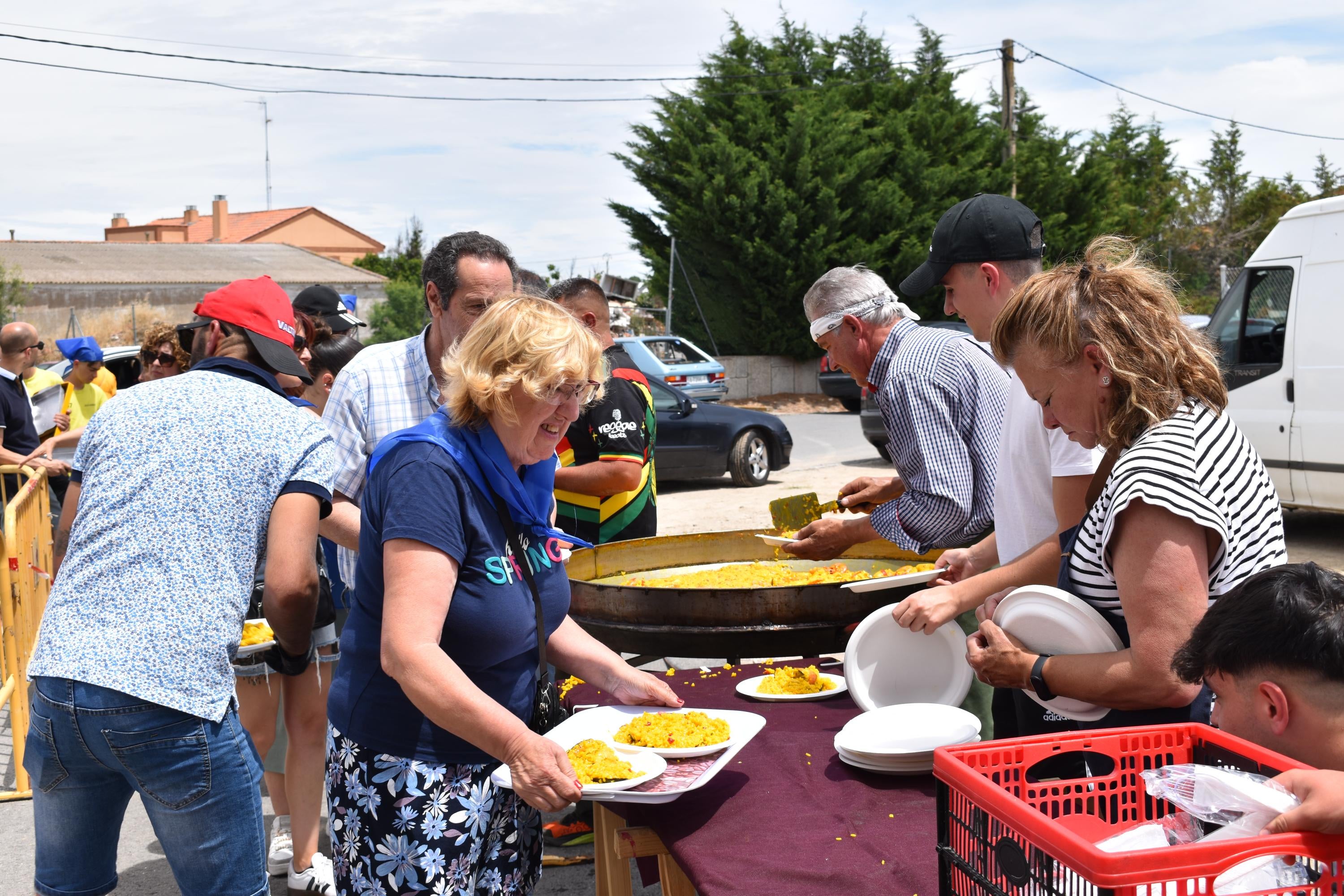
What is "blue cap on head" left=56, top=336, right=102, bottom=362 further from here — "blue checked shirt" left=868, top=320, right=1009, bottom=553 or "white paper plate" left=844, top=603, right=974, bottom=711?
"white paper plate" left=844, top=603, right=974, bottom=711

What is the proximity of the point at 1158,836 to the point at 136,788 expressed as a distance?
2107mm

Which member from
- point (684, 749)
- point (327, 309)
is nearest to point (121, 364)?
point (327, 309)

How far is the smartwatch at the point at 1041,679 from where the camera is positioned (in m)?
2.05

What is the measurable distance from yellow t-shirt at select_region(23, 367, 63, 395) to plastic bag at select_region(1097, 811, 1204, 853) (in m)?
9.90

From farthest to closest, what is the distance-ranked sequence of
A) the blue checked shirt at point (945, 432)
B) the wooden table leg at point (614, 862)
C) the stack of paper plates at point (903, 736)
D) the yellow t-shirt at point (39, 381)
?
the yellow t-shirt at point (39, 381) < the blue checked shirt at point (945, 432) < the wooden table leg at point (614, 862) < the stack of paper plates at point (903, 736)

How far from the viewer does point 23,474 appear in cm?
813

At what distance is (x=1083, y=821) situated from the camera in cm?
162

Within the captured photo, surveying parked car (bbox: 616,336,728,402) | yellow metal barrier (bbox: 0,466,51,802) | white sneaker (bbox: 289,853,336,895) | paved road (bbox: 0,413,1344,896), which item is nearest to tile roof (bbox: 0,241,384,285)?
parked car (bbox: 616,336,728,402)

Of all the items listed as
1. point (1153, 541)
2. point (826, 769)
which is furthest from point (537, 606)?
point (1153, 541)

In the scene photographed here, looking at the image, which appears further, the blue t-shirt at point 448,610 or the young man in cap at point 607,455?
the young man in cap at point 607,455

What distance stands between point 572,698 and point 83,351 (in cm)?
801

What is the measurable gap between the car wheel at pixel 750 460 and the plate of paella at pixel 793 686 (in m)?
10.6

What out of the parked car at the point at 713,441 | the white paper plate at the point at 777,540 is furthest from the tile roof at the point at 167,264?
the white paper plate at the point at 777,540

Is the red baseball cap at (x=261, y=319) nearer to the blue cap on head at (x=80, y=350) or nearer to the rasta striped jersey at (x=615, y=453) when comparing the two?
the rasta striped jersey at (x=615, y=453)
